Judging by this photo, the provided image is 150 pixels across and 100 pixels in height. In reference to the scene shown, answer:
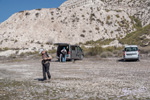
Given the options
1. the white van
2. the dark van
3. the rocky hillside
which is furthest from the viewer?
the rocky hillside

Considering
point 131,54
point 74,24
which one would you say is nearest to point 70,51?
point 131,54

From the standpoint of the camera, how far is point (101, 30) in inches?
2552

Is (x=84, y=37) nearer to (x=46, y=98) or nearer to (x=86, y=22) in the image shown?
(x=86, y=22)

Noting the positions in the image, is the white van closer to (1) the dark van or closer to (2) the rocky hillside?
(1) the dark van

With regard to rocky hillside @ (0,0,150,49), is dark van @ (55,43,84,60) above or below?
below

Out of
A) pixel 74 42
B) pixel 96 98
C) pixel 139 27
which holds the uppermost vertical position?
pixel 139 27

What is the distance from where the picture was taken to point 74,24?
216ft

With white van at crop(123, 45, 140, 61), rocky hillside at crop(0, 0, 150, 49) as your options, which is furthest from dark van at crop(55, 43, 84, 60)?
rocky hillside at crop(0, 0, 150, 49)

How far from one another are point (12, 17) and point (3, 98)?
236ft

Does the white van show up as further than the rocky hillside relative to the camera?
No

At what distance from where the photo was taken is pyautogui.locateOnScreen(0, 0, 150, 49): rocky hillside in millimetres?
62344

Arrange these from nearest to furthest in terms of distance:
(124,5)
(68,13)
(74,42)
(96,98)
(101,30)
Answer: (96,98), (74,42), (101,30), (68,13), (124,5)

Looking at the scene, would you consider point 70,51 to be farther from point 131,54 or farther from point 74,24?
point 74,24

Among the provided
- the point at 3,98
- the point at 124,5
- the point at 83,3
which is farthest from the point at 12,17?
the point at 3,98
